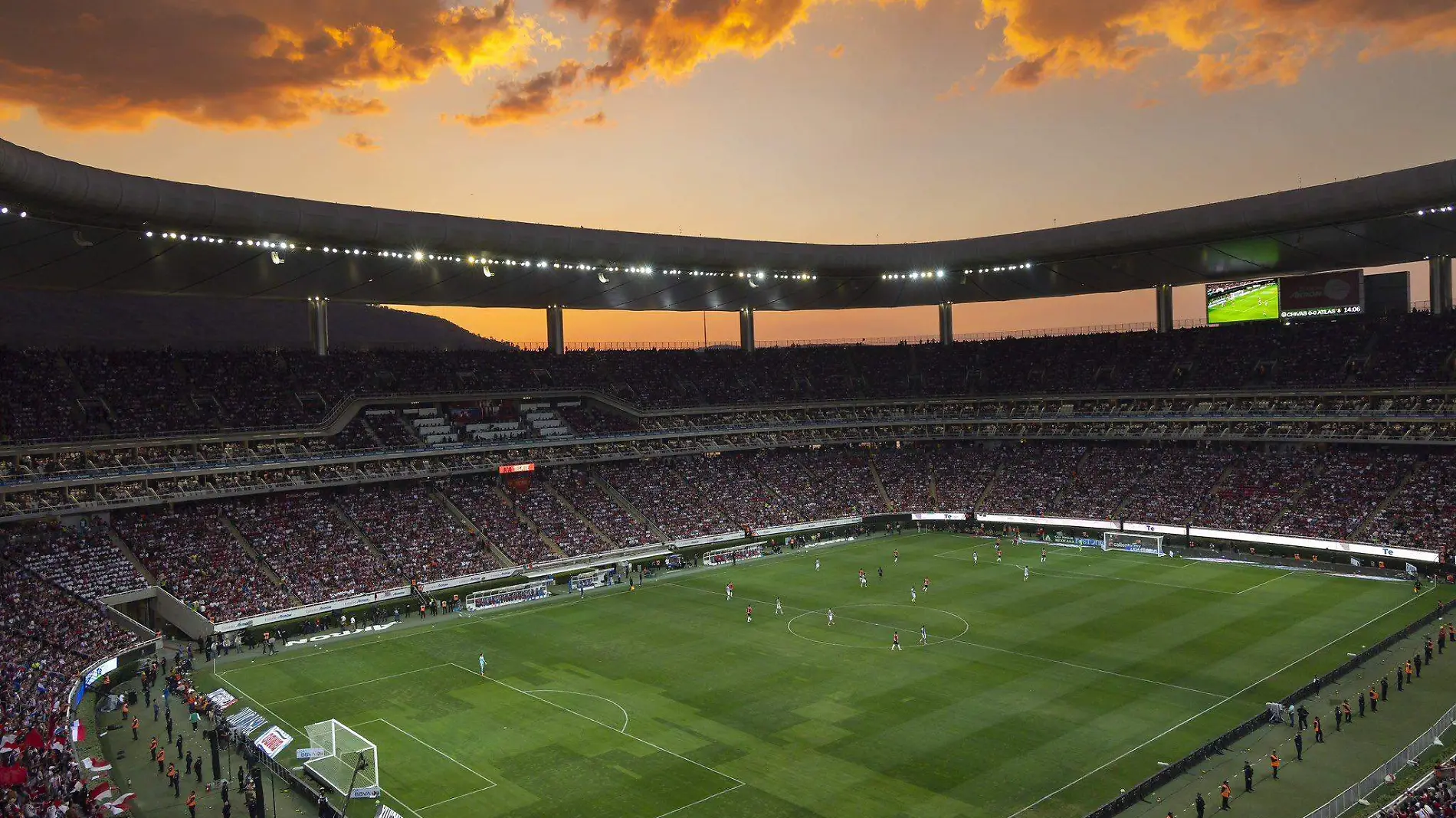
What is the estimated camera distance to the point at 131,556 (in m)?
48.3

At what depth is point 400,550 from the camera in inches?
2219

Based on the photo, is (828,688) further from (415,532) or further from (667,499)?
(667,499)

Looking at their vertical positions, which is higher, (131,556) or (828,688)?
(131,556)

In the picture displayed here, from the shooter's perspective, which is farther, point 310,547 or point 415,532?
point 415,532

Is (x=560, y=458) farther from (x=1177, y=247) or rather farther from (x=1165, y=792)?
(x=1165, y=792)

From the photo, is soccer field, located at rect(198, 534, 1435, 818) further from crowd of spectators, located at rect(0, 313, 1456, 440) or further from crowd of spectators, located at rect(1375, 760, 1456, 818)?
crowd of spectators, located at rect(0, 313, 1456, 440)

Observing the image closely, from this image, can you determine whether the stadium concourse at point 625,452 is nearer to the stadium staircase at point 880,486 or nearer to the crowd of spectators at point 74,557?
the crowd of spectators at point 74,557

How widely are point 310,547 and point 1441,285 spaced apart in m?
74.6

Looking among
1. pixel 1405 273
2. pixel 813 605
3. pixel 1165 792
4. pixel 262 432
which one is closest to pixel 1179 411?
pixel 1405 273

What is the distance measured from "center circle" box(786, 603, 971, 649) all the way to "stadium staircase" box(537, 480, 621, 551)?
1839 centimetres

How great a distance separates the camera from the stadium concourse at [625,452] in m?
49.3

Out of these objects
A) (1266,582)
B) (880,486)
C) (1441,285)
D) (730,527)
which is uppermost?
(1441,285)

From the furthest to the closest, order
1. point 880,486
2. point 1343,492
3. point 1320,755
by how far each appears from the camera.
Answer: point 880,486, point 1343,492, point 1320,755

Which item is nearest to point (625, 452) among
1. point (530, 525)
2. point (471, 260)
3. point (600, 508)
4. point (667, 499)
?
point (667, 499)
